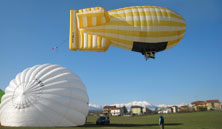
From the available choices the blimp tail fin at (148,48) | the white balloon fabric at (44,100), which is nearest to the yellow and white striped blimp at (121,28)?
the blimp tail fin at (148,48)

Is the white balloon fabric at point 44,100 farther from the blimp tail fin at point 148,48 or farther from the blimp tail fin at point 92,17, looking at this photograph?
the blimp tail fin at point 148,48

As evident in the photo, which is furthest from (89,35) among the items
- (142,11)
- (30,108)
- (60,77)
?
(30,108)

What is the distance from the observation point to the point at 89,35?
14648 mm

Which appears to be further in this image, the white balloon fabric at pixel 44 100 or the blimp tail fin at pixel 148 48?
the white balloon fabric at pixel 44 100

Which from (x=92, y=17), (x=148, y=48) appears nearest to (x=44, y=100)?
(x=92, y=17)

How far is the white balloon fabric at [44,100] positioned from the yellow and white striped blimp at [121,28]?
213 inches

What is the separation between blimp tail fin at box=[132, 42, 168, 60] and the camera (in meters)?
15.3

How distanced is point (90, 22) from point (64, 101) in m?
7.72

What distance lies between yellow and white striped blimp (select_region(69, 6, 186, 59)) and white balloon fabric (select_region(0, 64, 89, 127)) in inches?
213

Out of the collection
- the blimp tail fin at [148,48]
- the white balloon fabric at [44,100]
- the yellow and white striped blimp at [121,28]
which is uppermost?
the yellow and white striped blimp at [121,28]

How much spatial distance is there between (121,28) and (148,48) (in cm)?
306

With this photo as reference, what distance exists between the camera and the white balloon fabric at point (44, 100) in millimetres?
16656

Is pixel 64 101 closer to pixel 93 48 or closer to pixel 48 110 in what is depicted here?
pixel 48 110

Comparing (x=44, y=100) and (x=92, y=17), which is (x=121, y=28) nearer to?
(x=92, y=17)
